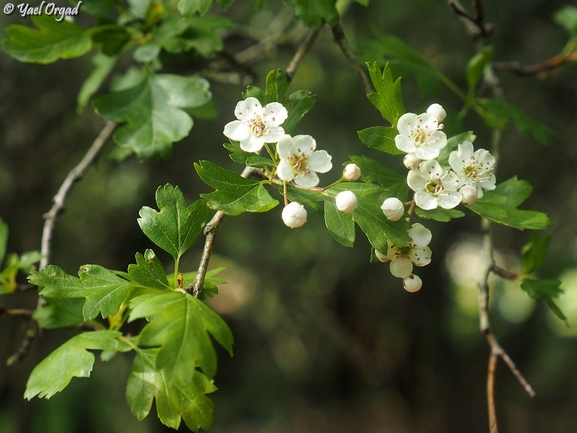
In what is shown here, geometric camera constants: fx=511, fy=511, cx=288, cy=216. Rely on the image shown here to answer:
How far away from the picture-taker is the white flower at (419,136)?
34.8 inches

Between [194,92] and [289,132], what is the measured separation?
0.49m

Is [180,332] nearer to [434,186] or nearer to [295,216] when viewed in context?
[295,216]

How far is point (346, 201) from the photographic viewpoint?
0.81 meters

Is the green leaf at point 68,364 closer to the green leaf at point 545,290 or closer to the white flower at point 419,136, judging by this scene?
the white flower at point 419,136

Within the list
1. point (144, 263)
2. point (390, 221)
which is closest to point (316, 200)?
point (390, 221)

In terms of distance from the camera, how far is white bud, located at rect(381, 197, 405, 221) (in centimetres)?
82

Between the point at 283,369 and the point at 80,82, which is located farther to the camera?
the point at 283,369

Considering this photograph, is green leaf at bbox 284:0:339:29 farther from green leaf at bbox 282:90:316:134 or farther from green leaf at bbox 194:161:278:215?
green leaf at bbox 194:161:278:215

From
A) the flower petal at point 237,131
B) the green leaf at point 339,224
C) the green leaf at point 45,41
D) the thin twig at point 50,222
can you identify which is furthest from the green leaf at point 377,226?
the green leaf at point 45,41

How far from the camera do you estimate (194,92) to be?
1309mm

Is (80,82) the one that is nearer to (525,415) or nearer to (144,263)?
(144,263)

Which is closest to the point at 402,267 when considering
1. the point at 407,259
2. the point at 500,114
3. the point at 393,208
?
the point at 407,259

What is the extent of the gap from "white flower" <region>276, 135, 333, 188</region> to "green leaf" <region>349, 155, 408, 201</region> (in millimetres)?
98

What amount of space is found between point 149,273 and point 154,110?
0.59m
